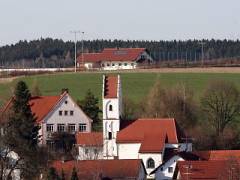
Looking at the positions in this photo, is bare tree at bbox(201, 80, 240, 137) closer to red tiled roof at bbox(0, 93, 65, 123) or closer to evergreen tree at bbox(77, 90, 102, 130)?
evergreen tree at bbox(77, 90, 102, 130)

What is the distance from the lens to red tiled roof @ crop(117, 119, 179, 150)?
7706 cm

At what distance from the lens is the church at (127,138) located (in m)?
76.3

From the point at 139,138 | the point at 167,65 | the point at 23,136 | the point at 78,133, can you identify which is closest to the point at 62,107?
the point at 78,133

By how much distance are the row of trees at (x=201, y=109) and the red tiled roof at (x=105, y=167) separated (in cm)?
1478

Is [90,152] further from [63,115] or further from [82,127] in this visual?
[63,115]

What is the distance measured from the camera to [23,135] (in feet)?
226

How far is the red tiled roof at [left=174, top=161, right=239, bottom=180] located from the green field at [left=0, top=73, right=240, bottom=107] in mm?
31013

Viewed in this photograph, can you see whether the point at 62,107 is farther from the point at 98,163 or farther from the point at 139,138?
the point at 98,163

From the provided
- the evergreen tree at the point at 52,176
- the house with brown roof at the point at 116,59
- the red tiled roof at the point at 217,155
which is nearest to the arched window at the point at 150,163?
the red tiled roof at the point at 217,155

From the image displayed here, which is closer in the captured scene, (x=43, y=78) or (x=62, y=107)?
(x=62, y=107)

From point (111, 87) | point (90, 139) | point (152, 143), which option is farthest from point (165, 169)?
point (111, 87)

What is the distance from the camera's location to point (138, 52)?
151125mm

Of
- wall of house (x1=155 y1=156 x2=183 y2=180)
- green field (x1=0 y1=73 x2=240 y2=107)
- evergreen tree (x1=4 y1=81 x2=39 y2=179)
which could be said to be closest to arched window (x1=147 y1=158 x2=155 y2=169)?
wall of house (x1=155 y1=156 x2=183 y2=180)

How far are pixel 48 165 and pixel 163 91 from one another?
28.9 meters
